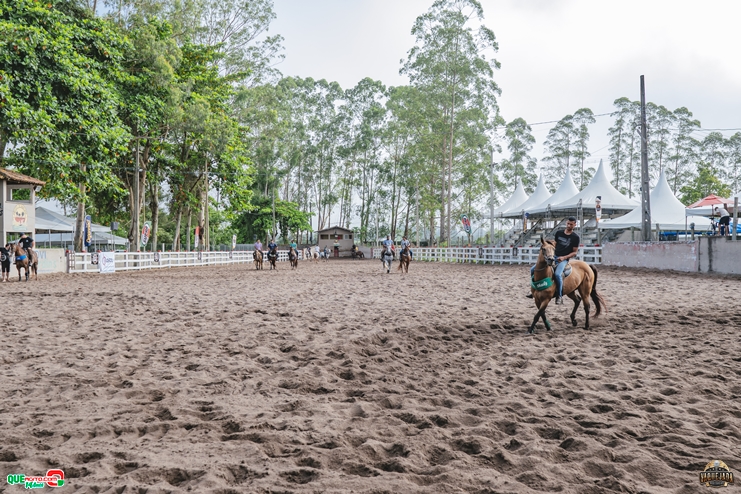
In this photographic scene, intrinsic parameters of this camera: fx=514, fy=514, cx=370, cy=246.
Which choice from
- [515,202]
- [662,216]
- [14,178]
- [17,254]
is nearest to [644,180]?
[662,216]

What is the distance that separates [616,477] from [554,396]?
1.67 metres

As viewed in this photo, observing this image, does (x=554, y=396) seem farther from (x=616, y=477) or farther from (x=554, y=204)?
(x=554, y=204)

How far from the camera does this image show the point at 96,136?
68.2ft

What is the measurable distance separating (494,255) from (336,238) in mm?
31440

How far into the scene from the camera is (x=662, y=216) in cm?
2881

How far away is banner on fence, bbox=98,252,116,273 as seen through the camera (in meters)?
23.5

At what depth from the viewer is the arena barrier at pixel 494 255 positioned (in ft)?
85.9

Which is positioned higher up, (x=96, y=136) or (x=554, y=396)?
→ (x=96, y=136)

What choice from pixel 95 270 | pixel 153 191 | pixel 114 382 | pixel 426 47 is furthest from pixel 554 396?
pixel 426 47

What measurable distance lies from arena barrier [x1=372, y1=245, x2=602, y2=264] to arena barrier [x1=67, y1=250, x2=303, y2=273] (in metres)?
15.9

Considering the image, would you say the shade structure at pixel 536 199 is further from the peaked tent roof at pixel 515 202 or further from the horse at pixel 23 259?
the horse at pixel 23 259

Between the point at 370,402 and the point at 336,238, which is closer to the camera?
the point at 370,402

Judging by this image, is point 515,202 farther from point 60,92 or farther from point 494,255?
point 60,92

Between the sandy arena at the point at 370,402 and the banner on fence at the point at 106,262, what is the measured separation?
1493 cm
